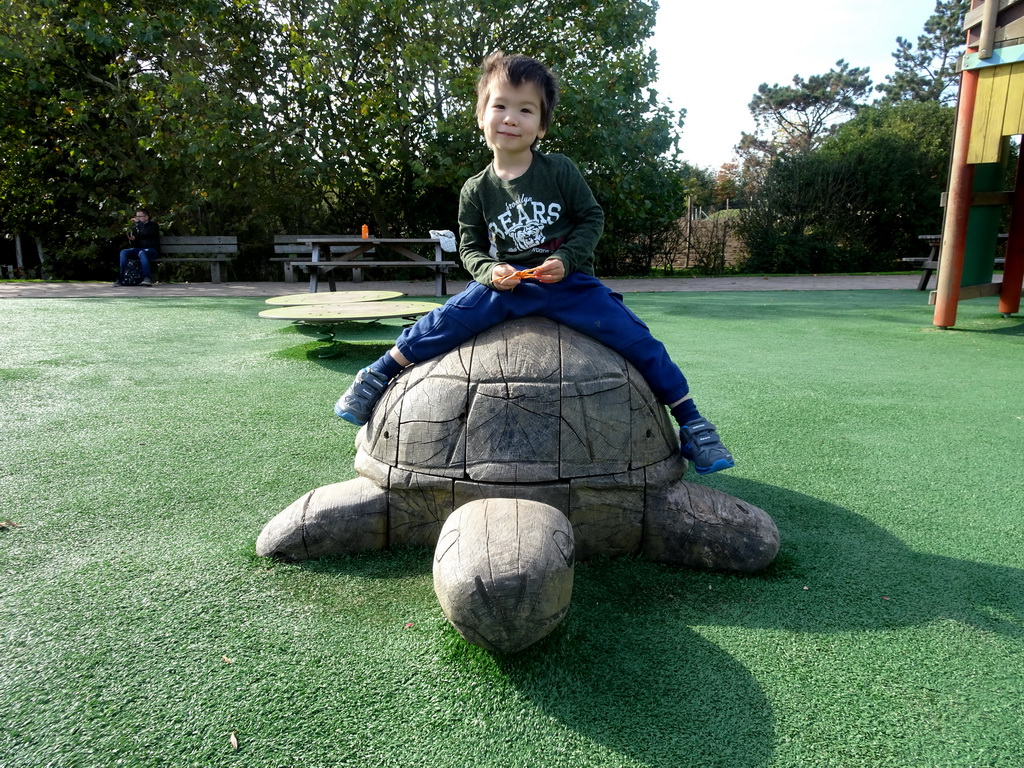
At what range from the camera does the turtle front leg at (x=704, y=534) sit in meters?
2.28

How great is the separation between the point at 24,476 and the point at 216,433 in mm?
960

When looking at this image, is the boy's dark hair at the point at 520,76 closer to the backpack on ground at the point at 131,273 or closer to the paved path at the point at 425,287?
the paved path at the point at 425,287

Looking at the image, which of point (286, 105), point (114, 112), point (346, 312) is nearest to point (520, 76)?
point (346, 312)

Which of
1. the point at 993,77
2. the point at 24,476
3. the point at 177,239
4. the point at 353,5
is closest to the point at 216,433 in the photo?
the point at 24,476

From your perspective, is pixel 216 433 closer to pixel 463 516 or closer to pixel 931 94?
pixel 463 516

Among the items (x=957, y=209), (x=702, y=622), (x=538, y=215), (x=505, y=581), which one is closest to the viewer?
(x=505, y=581)

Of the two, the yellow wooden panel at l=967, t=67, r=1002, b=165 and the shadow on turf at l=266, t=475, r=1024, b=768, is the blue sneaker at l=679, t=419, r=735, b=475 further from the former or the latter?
the yellow wooden panel at l=967, t=67, r=1002, b=165

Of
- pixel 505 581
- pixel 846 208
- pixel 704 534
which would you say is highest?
pixel 846 208

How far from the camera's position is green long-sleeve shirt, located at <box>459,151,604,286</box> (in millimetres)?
2520

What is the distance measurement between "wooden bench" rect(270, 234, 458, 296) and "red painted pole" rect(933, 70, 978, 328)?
6.69m

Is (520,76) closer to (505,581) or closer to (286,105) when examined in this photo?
(505,581)

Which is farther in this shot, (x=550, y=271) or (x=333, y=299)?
(x=333, y=299)

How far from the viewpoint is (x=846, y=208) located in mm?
18797

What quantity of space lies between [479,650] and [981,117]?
7525mm
